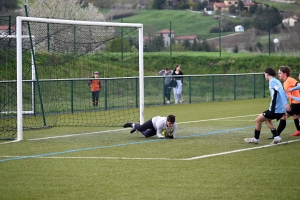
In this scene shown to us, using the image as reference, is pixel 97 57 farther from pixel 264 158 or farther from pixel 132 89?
pixel 264 158

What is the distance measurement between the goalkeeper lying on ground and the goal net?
155cm

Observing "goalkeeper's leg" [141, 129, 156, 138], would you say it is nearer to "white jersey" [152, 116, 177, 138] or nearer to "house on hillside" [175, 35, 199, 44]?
"white jersey" [152, 116, 177, 138]

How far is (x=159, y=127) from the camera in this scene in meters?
15.3

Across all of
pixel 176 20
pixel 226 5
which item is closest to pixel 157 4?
pixel 226 5

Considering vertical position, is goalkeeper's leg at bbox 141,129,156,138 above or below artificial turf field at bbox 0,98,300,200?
above

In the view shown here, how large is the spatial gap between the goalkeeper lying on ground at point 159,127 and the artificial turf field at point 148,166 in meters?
0.22

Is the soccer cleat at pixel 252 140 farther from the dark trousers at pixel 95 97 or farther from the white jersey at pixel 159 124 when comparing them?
the dark trousers at pixel 95 97

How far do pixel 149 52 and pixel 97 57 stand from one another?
510 inches

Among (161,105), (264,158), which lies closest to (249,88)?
(161,105)

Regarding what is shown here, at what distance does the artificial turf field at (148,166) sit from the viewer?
29.6ft

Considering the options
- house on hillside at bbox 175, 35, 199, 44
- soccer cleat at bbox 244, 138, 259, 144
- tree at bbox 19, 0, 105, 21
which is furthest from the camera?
house on hillside at bbox 175, 35, 199, 44

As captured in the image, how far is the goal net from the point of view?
60.5 ft

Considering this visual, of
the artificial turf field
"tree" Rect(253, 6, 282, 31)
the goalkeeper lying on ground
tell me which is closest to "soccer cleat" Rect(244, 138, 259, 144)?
the artificial turf field

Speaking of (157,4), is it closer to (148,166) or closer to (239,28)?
(239,28)
